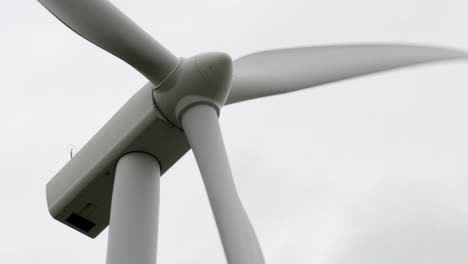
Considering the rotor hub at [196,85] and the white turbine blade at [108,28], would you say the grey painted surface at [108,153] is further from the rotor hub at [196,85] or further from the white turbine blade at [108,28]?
the white turbine blade at [108,28]

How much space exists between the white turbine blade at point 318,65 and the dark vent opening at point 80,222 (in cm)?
226

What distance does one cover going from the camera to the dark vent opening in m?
9.70

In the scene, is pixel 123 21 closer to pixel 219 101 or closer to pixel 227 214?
pixel 219 101

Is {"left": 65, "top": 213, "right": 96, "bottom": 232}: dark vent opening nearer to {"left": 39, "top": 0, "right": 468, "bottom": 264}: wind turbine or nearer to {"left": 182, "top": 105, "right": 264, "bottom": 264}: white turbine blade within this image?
{"left": 39, "top": 0, "right": 468, "bottom": 264}: wind turbine

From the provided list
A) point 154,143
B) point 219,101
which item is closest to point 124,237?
point 154,143

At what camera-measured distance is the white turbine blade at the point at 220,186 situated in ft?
24.2

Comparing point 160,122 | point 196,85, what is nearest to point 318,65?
point 196,85

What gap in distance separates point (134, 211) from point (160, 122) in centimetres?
102

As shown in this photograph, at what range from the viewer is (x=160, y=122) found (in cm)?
888

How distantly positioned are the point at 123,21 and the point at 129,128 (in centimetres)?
133

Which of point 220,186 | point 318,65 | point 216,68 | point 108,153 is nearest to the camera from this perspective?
point 220,186

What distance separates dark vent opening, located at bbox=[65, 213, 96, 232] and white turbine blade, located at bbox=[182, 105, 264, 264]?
6.72ft

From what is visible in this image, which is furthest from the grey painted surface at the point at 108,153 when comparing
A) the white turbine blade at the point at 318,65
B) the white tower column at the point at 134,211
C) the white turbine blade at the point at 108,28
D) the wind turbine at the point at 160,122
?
the white turbine blade at the point at 318,65

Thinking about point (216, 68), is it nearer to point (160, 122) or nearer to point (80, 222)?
point (160, 122)
